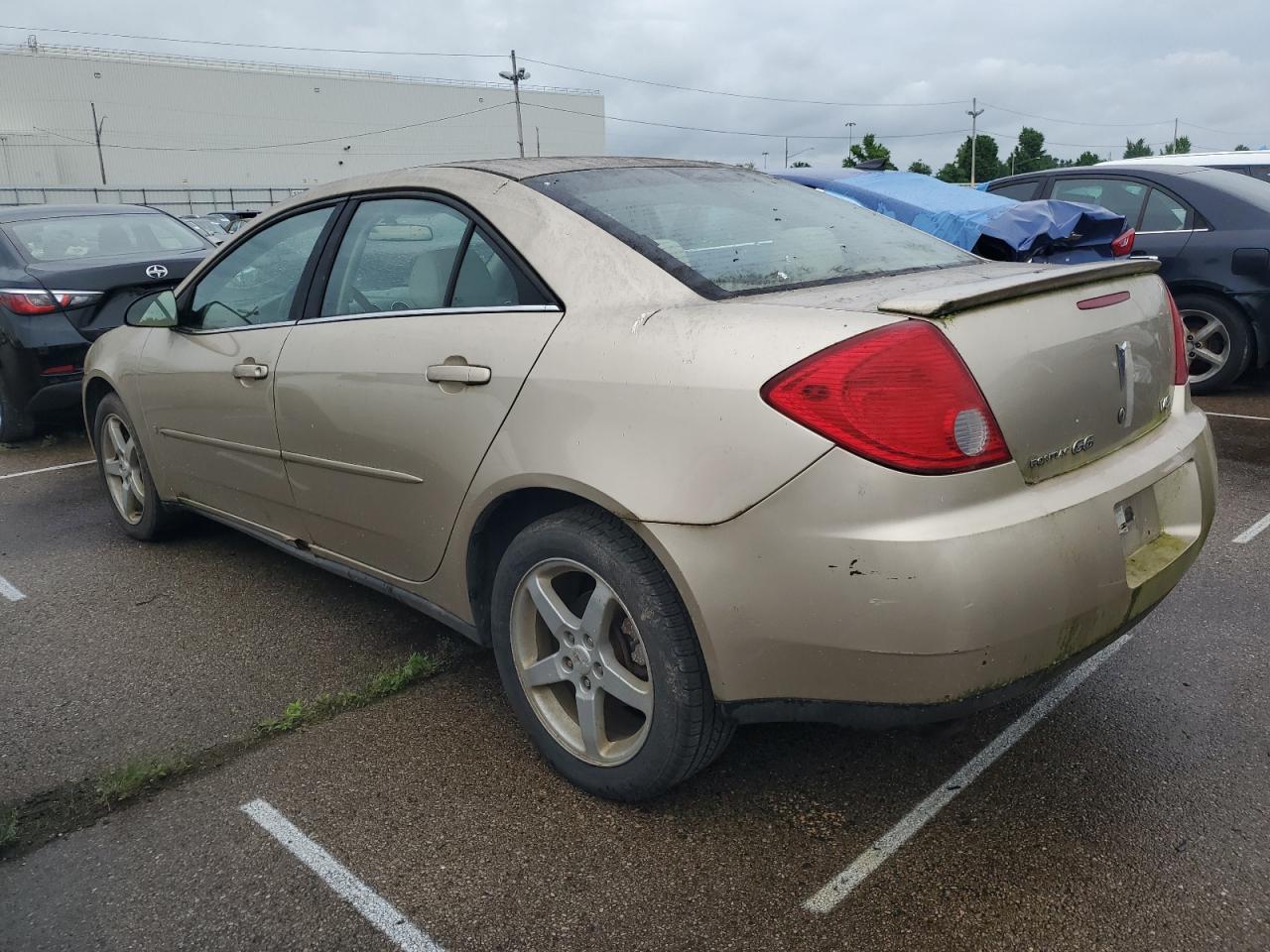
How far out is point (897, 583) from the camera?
6.21 feet

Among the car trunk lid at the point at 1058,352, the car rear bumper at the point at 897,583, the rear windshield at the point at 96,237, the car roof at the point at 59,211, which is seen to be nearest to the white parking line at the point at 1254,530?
the car trunk lid at the point at 1058,352

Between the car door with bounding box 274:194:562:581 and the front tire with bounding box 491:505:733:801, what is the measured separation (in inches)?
13.0

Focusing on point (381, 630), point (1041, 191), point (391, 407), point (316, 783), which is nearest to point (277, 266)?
point (391, 407)

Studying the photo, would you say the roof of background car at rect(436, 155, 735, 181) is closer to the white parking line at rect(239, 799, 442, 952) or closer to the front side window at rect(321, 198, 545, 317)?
the front side window at rect(321, 198, 545, 317)

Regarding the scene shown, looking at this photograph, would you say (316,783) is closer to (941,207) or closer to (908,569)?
(908,569)

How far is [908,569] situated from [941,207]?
5.54 m

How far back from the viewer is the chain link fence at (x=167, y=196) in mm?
52281

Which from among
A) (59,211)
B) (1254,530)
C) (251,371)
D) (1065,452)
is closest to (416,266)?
(251,371)

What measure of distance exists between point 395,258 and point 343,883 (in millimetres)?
1743

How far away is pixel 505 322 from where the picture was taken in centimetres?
255

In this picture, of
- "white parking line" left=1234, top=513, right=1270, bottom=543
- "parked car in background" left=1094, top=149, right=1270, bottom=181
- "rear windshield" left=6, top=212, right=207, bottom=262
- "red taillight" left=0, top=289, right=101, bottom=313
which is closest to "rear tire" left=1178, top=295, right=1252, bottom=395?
"parked car in background" left=1094, top=149, right=1270, bottom=181

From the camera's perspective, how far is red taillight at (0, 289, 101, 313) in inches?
244

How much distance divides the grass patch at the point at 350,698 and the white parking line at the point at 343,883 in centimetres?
40

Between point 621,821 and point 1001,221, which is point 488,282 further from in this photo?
point 1001,221
